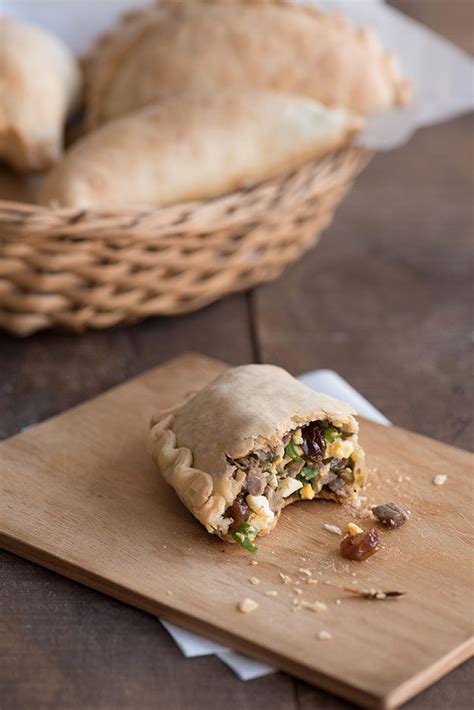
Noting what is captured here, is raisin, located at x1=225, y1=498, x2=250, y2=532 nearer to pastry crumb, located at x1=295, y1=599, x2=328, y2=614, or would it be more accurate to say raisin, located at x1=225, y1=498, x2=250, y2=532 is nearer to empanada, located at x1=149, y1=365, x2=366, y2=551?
empanada, located at x1=149, y1=365, x2=366, y2=551

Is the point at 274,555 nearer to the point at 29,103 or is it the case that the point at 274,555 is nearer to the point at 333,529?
the point at 333,529

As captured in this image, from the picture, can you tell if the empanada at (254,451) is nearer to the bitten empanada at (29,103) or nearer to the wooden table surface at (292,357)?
the wooden table surface at (292,357)

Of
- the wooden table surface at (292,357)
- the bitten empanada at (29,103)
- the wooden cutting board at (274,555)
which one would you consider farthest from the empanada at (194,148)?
the wooden cutting board at (274,555)

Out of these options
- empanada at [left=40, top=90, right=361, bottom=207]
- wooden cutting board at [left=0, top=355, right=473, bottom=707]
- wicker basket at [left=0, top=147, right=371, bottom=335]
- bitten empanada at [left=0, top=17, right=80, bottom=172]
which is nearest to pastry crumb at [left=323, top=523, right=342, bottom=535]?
wooden cutting board at [left=0, top=355, right=473, bottom=707]

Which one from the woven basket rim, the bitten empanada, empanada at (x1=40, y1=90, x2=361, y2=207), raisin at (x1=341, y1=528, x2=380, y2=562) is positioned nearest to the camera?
raisin at (x1=341, y1=528, x2=380, y2=562)

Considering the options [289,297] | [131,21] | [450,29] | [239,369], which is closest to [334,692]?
[239,369]
